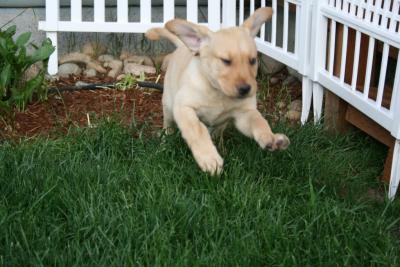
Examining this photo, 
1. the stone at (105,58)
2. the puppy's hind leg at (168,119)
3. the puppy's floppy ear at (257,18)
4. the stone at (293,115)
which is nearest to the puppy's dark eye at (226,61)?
the puppy's floppy ear at (257,18)

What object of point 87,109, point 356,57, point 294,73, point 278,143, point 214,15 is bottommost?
point 87,109

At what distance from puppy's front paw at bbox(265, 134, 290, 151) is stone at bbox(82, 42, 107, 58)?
3066 millimetres

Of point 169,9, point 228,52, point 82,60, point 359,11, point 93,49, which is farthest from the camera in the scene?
point 93,49

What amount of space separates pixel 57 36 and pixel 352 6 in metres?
2.80

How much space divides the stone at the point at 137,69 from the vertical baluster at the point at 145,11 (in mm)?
373

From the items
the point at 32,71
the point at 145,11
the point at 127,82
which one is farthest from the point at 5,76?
the point at 145,11

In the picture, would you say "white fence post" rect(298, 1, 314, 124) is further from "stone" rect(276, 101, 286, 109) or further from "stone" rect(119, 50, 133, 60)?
"stone" rect(119, 50, 133, 60)

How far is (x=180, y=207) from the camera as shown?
10.1ft

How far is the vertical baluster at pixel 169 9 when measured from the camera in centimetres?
581

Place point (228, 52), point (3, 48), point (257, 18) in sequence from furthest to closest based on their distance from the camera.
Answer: point (3, 48) < point (257, 18) < point (228, 52)

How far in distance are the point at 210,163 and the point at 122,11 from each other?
2.77 m

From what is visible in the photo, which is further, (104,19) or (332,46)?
(104,19)

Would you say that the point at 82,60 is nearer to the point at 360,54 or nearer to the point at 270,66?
the point at 270,66

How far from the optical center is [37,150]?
3807mm
